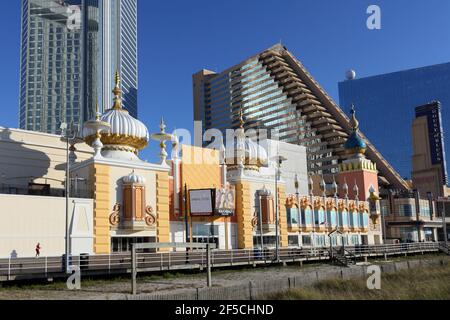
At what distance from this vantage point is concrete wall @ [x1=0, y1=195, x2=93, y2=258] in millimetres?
33312

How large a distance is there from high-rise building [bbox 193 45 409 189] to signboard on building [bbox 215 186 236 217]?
6832 centimetres

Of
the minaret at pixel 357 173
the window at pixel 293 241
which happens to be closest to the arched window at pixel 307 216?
the window at pixel 293 241

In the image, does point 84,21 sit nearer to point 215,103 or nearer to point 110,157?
point 215,103

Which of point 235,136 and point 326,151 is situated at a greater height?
point 326,151

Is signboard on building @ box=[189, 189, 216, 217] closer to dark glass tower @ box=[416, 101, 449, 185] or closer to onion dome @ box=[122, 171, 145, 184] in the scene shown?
onion dome @ box=[122, 171, 145, 184]

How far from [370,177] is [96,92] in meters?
119

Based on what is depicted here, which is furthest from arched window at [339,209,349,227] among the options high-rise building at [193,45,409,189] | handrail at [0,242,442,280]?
high-rise building at [193,45,409,189]

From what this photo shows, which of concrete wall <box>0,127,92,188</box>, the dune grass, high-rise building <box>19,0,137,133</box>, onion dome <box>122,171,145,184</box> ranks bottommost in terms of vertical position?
the dune grass

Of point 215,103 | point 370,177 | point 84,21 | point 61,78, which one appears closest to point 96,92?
point 61,78

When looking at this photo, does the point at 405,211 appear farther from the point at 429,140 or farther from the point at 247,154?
the point at 429,140

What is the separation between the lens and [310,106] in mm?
141125

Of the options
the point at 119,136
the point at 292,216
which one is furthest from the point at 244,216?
the point at 119,136
